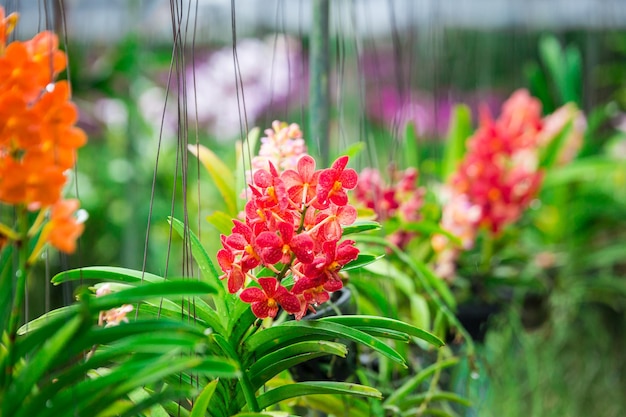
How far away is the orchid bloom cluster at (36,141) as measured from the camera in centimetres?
46

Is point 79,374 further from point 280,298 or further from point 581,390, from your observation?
point 581,390

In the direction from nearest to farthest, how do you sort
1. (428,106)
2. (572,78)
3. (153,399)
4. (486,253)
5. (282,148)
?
(153,399), (282,148), (486,253), (572,78), (428,106)

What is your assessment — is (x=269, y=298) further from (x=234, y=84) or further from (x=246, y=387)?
(x=234, y=84)

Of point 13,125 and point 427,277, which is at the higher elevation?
point 13,125

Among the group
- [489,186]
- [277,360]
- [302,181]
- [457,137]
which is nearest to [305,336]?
[277,360]

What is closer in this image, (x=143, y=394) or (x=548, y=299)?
(x=143, y=394)

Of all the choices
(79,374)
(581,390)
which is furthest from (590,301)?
(79,374)

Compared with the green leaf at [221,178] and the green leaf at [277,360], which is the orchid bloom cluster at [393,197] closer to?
the green leaf at [221,178]

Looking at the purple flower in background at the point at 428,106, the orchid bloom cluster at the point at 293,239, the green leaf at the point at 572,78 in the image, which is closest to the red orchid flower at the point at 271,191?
the orchid bloom cluster at the point at 293,239

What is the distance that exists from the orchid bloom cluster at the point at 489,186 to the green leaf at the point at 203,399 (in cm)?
68

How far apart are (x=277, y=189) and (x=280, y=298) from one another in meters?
0.08

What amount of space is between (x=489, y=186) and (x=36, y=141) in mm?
936

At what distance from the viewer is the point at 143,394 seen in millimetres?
604

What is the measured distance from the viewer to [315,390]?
63 centimetres
